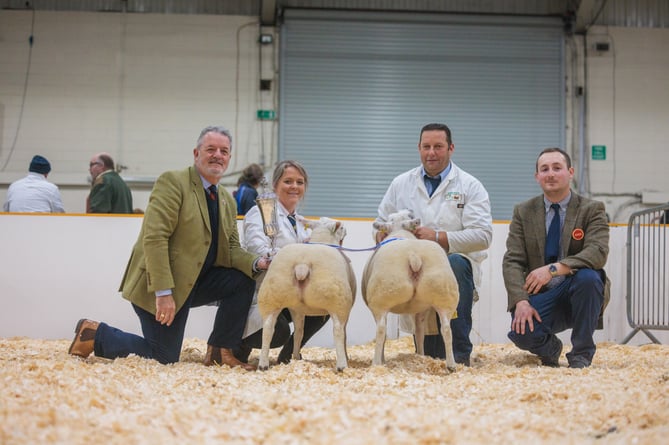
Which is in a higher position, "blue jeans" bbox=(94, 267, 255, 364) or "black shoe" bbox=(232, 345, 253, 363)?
"blue jeans" bbox=(94, 267, 255, 364)

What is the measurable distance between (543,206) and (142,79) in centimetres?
783

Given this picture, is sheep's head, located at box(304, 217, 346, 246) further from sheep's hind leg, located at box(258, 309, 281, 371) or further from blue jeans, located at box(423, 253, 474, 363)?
blue jeans, located at box(423, 253, 474, 363)

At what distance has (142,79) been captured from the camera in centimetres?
1042

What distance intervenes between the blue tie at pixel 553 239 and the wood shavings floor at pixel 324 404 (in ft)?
2.64

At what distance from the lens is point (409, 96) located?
10.5 meters

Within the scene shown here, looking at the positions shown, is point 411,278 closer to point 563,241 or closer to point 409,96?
point 563,241

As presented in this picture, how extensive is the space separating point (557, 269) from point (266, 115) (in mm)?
7178

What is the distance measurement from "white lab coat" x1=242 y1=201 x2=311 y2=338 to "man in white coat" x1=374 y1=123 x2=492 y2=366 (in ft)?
1.91

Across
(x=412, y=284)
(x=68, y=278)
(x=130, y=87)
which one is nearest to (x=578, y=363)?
(x=412, y=284)

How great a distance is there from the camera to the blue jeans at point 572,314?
150 inches

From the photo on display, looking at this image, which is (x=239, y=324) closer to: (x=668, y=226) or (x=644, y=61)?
(x=668, y=226)

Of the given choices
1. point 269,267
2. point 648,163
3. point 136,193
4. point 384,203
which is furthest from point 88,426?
point 648,163

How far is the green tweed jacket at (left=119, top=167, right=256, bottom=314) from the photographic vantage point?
11.6ft

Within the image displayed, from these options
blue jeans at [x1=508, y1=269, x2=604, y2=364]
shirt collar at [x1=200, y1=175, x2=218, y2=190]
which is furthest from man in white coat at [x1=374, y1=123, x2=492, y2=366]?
shirt collar at [x1=200, y1=175, x2=218, y2=190]
